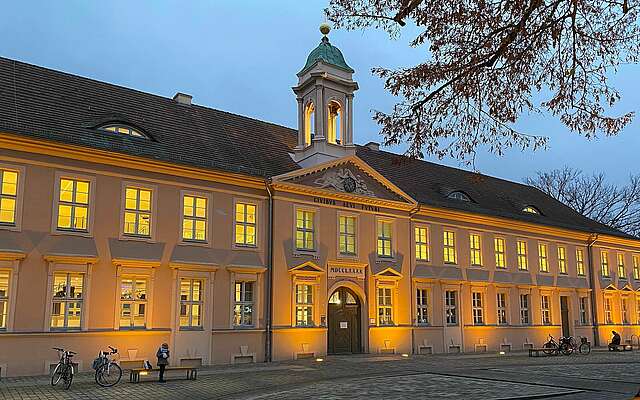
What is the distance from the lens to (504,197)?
35469 mm

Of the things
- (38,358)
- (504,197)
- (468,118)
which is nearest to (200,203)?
(38,358)

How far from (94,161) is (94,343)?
18.7ft

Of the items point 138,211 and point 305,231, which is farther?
point 305,231

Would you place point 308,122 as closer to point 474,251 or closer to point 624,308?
point 474,251

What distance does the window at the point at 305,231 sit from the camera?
24.3 m

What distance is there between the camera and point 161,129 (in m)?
23.4

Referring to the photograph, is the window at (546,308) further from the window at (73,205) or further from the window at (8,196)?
the window at (8,196)

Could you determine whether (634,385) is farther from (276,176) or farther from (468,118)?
(276,176)

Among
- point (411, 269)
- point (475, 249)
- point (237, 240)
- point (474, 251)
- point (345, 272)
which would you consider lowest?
point (345, 272)

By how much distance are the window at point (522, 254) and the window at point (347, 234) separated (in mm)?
11196

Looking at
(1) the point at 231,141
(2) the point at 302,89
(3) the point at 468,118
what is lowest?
(3) the point at 468,118

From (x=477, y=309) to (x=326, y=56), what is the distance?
1409 cm

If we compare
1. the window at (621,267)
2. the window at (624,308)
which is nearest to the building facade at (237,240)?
the window at (624,308)

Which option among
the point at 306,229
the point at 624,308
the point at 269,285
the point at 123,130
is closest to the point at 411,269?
the point at 306,229
